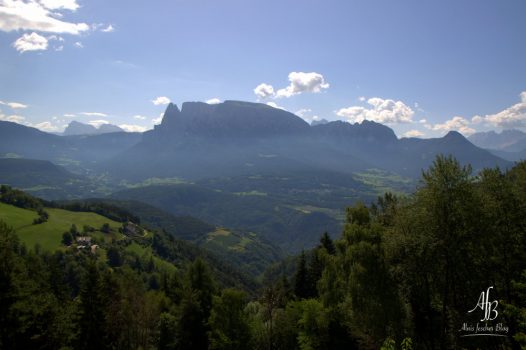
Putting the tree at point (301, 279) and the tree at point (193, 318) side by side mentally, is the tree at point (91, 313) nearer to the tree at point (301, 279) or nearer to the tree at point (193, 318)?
the tree at point (193, 318)

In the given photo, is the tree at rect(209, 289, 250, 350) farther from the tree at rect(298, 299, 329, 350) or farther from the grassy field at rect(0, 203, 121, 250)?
the grassy field at rect(0, 203, 121, 250)

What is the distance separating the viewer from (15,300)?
1218 inches

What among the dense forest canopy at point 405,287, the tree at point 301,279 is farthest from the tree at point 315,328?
the tree at point 301,279

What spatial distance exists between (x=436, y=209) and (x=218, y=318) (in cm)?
2886

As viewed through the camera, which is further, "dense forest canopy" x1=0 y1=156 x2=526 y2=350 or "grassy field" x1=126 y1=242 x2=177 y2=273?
"grassy field" x1=126 y1=242 x2=177 y2=273

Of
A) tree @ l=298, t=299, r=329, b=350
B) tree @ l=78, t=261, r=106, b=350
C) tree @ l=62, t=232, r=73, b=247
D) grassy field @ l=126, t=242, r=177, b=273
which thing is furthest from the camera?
grassy field @ l=126, t=242, r=177, b=273

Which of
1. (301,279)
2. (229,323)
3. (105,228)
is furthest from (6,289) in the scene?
(105,228)

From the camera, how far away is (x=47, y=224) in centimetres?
16238

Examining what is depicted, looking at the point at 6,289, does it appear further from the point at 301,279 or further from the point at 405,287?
the point at 301,279

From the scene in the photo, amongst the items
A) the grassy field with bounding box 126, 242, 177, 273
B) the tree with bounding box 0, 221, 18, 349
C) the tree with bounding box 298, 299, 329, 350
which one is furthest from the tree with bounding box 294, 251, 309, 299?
the grassy field with bounding box 126, 242, 177, 273

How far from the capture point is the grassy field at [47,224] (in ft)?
482

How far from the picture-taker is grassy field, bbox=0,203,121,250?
14700 cm

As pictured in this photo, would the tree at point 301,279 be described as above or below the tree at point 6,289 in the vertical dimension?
below

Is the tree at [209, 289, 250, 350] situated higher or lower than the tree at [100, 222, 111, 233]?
higher
